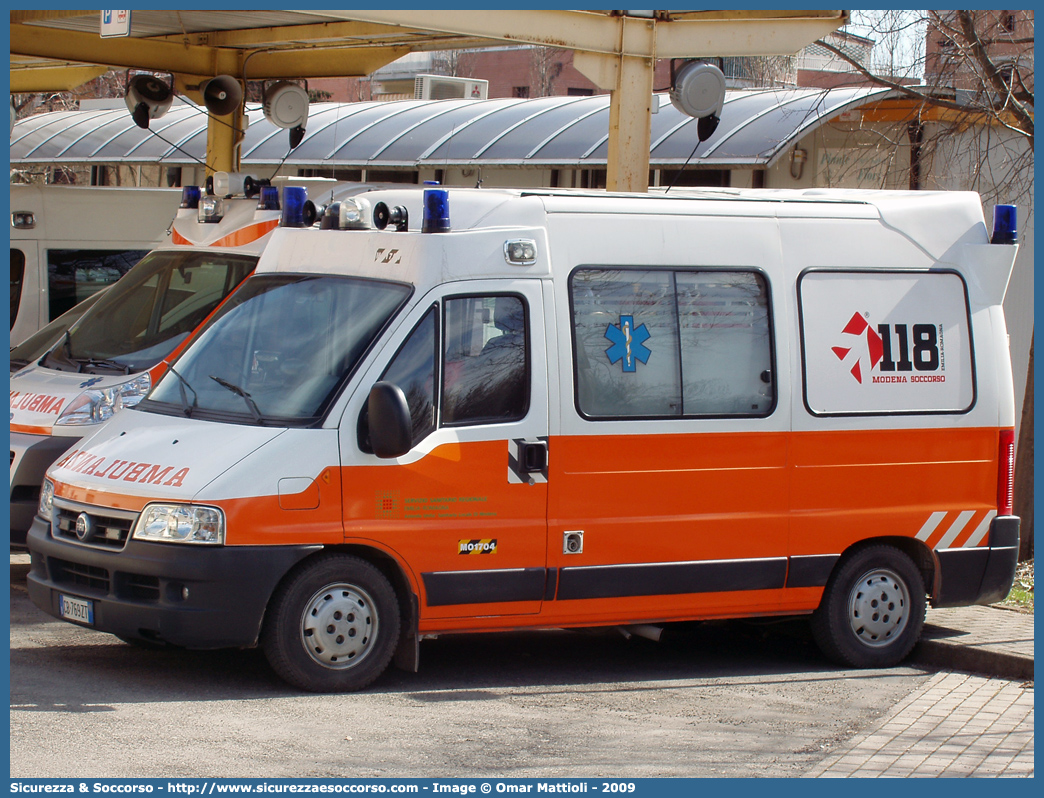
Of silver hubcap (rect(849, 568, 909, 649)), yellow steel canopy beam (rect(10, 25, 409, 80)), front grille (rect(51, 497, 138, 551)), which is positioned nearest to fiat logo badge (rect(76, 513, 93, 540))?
front grille (rect(51, 497, 138, 551))

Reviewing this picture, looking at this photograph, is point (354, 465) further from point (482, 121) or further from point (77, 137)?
point (77, 137)

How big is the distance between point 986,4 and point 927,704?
19.2 ft

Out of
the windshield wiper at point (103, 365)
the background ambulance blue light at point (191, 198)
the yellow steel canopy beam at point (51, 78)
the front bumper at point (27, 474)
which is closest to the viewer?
the front bumper at point (27, 474)

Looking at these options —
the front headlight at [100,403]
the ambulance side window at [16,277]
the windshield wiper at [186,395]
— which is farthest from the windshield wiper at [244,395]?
the ambulance side window at [16,277]

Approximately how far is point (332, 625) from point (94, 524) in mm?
1236

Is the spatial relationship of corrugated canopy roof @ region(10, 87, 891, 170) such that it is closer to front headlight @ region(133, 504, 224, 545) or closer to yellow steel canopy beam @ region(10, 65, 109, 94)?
yellow steel canopy beam @ region(10, 65, 109, 94)

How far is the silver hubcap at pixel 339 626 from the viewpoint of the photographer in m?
6.52

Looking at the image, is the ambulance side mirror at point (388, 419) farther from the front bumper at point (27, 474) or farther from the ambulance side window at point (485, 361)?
the front bumper at point (27, 474)

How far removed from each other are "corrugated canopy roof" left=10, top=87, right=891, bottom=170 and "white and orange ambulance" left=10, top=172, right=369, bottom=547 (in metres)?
3.97

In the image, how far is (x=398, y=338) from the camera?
663 cm

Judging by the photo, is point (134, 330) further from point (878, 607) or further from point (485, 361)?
point (878, 607)

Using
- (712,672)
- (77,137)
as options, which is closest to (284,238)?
(712,672)

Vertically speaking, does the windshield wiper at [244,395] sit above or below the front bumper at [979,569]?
above

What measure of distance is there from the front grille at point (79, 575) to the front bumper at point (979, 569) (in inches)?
178
